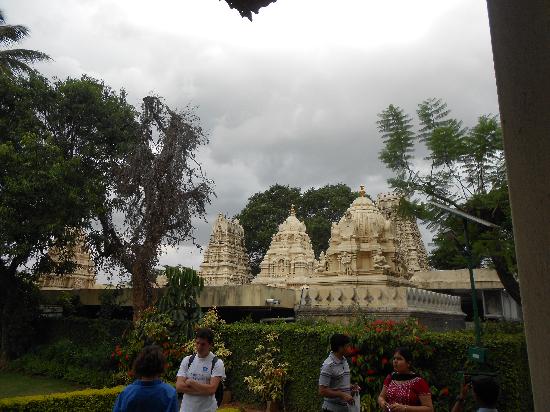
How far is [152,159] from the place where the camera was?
15.4 metres

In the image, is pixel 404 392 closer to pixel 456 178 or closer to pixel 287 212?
pixel 456 178

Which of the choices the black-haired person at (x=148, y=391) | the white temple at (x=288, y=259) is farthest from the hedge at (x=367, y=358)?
the white temple at (x=288, y=259)

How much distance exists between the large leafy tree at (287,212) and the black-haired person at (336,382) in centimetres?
4008

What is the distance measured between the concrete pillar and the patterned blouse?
7.91 feet

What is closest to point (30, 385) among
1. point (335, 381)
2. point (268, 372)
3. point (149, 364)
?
point (268, 372)

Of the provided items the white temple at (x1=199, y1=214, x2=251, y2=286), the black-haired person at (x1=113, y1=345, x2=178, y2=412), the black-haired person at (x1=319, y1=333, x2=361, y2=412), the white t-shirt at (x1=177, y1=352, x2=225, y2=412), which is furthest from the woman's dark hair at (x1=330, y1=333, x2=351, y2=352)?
the white temple at (x1=199, y1=214, x2=251, y2=286)

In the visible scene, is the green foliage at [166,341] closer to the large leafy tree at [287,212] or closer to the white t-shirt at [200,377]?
the white t-shirt at [200,377]

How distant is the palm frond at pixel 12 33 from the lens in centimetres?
1609

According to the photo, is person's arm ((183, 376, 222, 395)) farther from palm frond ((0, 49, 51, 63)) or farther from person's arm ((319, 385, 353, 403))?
palm frond ((0, 49, 51, 63))

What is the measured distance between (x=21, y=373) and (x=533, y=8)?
17720 mm

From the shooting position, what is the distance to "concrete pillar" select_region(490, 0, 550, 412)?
6.34 feet

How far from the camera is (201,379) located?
441 centimetres

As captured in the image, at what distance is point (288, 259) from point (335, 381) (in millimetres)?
27784

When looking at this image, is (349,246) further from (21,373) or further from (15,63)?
(15,63)
